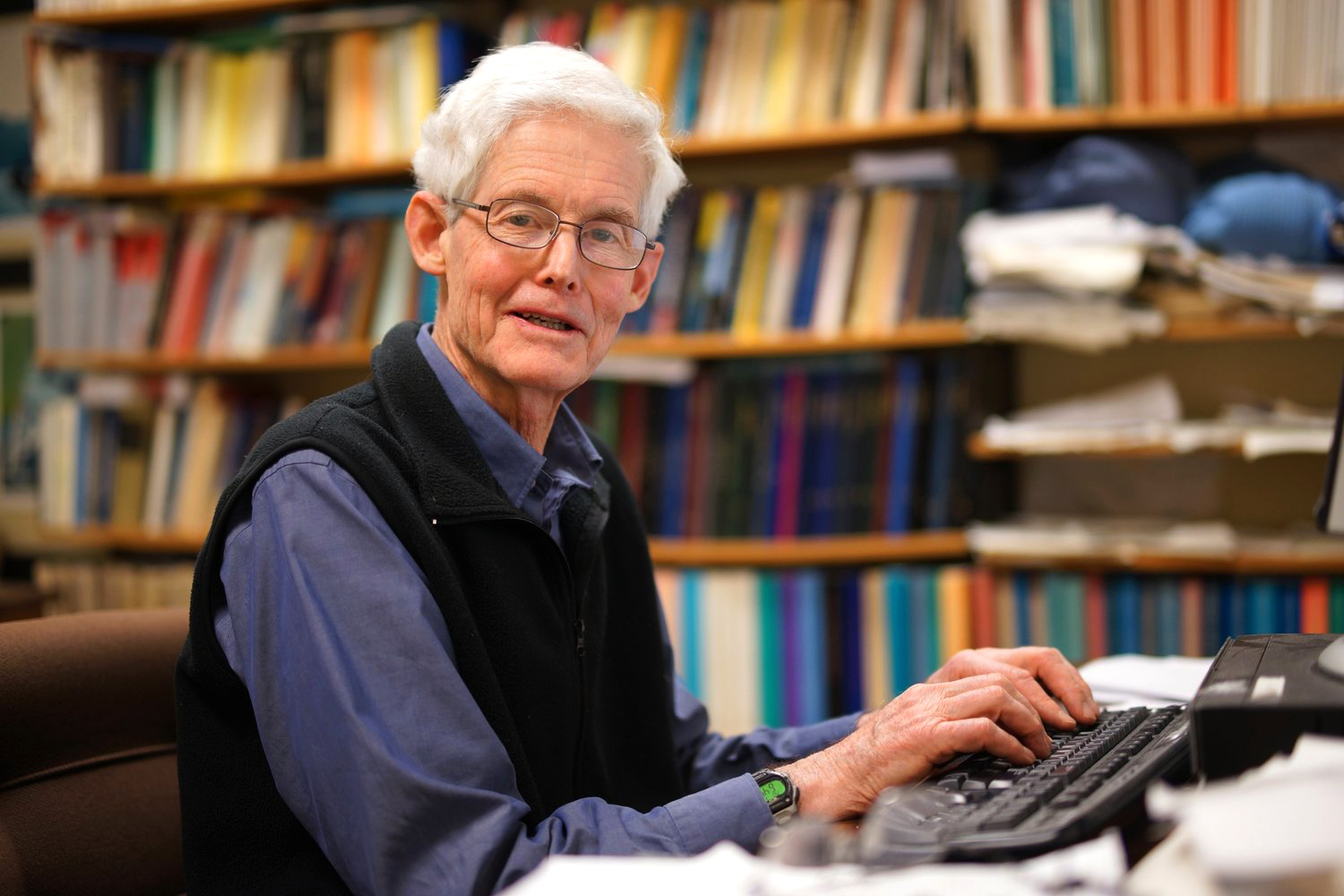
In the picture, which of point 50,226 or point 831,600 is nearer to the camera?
point 831,600

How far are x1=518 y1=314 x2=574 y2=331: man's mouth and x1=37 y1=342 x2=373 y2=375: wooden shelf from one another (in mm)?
1541


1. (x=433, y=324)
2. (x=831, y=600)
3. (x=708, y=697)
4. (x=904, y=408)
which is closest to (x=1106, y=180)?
(x=904, y=408)

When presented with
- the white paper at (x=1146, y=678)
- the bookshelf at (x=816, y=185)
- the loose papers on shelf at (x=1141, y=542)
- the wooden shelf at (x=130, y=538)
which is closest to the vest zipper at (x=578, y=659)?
the white paper at (x=1146, y=678)

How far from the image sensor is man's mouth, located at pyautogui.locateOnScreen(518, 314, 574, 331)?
4.34 feet

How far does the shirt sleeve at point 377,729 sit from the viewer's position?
939 millimetres

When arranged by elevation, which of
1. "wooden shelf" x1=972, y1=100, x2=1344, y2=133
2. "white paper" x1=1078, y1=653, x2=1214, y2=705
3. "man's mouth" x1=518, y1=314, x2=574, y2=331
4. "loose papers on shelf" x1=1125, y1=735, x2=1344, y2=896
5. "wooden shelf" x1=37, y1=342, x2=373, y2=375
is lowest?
"white paper" x1=1078, y1=653, x2=1214, y2=705

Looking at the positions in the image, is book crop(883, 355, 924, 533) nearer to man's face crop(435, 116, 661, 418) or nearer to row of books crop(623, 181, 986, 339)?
row of books crop(623, 181, 986, 339)

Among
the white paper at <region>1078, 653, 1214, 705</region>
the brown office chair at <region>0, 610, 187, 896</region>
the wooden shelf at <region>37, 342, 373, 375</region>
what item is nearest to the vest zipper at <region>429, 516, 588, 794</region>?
the brown office chair at <region>0, 610, 187, 896</region>

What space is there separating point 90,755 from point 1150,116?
6.79ft

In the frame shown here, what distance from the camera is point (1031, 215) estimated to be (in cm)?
239

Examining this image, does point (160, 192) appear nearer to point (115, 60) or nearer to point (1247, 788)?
point (115, 60)

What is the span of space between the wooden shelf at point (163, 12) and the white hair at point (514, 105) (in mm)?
1758

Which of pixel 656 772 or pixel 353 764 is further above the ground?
pixel 353 764

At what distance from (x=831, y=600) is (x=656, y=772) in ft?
3.99
